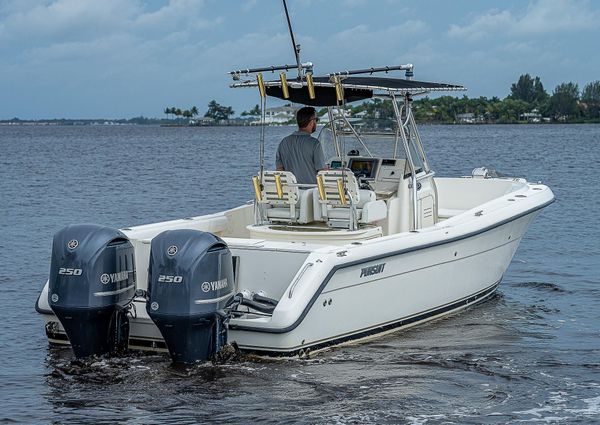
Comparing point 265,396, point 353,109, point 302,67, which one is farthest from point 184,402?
point 353,109

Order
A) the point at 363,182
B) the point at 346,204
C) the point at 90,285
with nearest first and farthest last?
1. the point at 90,285
2. the point at 346,204
3. the point at 363,182

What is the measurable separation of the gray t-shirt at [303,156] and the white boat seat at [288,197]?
9.4 inches

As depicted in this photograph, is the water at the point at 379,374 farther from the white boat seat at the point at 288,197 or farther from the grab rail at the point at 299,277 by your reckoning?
the white boat seat at the point at 288,197

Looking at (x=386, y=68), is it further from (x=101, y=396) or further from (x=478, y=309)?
(x=101, y=396)

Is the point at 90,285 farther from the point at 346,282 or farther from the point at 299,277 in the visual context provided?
the point at 346,282

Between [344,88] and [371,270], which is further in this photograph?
[344,88]

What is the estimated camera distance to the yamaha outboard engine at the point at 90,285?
8422mm

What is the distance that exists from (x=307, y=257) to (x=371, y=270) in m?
0.66

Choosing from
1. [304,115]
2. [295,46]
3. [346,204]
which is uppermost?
[295,46]

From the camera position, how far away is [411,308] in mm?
10125

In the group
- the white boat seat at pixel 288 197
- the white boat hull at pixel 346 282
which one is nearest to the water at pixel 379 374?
the white boat hull at pixel 346 282

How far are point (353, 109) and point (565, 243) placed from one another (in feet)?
23.2

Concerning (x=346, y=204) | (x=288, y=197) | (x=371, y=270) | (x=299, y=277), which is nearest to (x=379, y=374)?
(x=371, y=270)

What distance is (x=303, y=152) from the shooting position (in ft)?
33.8
